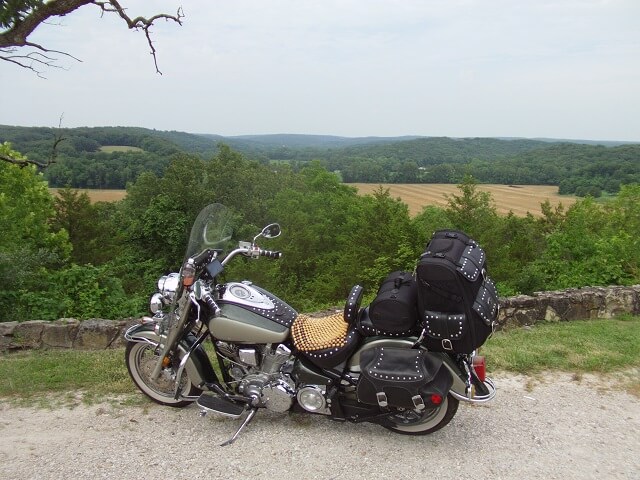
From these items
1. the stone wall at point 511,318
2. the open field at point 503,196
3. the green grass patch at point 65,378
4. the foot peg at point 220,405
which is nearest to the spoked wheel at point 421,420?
the foot peg at point 220,405

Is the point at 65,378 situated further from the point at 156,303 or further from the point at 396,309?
the point at 396,309

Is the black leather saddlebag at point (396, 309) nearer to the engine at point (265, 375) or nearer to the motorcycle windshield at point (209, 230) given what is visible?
the engine at point (265, 375)

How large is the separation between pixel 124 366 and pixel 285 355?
79.3 inches

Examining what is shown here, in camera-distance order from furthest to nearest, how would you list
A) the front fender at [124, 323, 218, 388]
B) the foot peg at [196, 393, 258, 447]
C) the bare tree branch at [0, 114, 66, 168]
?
1. the bare tree branch at [0, 114, 66, 168]
2. the front fender at [124, 323, 218, 388]
3. the foot peg at [196, 393, 258, 447]

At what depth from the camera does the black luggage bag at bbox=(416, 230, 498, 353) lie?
2.87m

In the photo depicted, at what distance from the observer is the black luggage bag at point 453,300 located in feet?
9.40

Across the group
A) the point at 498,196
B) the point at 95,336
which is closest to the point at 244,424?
the point at 95,336

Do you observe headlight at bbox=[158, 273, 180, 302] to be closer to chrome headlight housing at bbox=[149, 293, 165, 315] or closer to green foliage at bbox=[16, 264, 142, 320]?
chrome headlight housing at bbox=[149, 293, 165, 315]

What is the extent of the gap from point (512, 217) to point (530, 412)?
27761 mm

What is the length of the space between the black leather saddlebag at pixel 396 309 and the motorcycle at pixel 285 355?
7cm

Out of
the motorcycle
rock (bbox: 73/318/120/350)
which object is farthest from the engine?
rock (bbox: 73/318/120/350)

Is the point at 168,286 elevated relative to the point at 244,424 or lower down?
elevated

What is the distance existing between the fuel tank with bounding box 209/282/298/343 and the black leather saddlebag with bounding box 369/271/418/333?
65 cm

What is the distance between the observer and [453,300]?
2896mm
